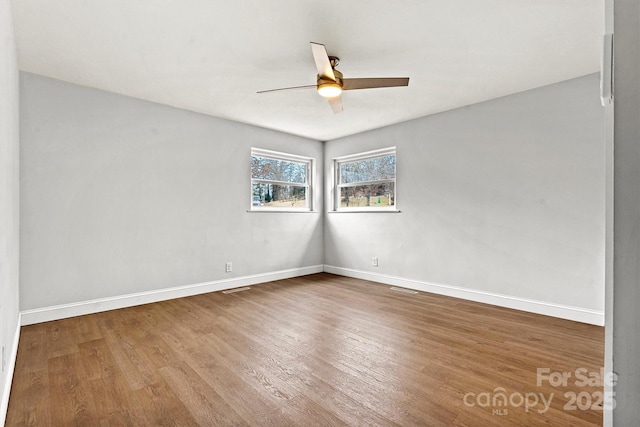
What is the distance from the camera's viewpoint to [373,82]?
2.71 meters

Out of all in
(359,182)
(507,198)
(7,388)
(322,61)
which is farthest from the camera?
(359,182)

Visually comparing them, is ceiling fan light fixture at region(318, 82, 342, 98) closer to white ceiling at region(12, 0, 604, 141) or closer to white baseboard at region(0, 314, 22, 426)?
white ceiling at region(12, 0, 604, 141)

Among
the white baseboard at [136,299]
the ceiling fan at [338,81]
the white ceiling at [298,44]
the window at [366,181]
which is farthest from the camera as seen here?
the window at [366,181]

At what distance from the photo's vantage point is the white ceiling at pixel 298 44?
2.14m

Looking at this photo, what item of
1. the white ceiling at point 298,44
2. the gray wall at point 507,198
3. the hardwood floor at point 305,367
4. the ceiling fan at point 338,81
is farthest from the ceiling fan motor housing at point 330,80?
the hardwood floor at point 305,367

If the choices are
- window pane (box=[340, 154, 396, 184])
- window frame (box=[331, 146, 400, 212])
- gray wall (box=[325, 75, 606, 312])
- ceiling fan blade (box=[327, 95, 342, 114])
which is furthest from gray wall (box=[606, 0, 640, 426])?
window pane (box=[340, 154, 396, 184])

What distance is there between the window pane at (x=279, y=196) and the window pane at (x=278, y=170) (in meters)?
0.13

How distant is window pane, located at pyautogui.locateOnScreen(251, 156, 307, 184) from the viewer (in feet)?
16.0

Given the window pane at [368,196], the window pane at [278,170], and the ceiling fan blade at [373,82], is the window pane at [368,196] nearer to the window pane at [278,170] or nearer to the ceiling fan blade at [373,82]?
the window pane at [278,170]

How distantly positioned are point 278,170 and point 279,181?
180mm

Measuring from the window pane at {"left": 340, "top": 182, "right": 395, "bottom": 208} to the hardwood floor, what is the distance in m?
1.89

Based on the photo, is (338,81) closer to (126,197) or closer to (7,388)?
(126,197)

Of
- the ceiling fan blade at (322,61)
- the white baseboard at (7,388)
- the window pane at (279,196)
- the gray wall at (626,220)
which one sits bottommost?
the white baseboard at (7,388)

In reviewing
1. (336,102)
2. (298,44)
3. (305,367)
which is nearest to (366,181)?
(336,102)
